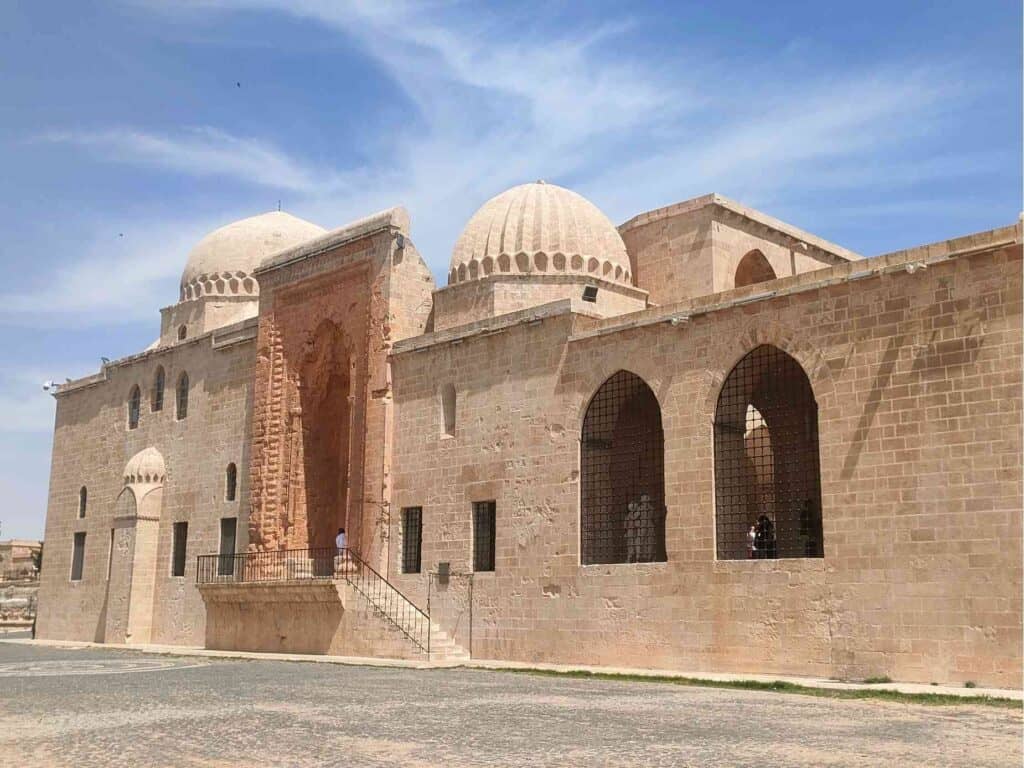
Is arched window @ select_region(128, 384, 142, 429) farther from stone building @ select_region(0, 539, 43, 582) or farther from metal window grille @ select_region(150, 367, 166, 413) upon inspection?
stone building @ select_region(0, 539, 43, 582)

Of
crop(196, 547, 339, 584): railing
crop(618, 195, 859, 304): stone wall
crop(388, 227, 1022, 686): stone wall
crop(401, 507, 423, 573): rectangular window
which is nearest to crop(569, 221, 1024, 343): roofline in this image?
crop(388, 227, 1022, 686): stone wall

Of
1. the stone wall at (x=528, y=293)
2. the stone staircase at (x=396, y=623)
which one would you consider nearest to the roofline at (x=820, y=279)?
the stone wall at (x=528, y=293)

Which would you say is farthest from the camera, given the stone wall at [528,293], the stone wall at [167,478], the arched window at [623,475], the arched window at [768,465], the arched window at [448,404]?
the stone wall at [167,478]

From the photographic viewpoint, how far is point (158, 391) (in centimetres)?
2484

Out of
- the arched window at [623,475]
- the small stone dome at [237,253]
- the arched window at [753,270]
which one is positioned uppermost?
the small stone dome at [237,253]

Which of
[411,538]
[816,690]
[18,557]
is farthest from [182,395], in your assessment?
[18,557]

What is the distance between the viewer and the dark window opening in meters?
22.2

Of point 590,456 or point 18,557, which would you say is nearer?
point 590,456

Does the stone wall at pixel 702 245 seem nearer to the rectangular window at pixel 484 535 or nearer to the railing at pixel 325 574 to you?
the rectangular window at pixel 484 535

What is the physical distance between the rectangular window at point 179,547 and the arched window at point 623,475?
10831 mm

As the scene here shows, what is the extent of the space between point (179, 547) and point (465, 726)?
1666 centimetres

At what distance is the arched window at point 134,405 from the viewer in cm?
2542

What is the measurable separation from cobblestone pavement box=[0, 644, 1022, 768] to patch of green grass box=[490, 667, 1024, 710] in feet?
1.61

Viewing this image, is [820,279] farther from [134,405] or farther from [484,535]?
[134,405]
